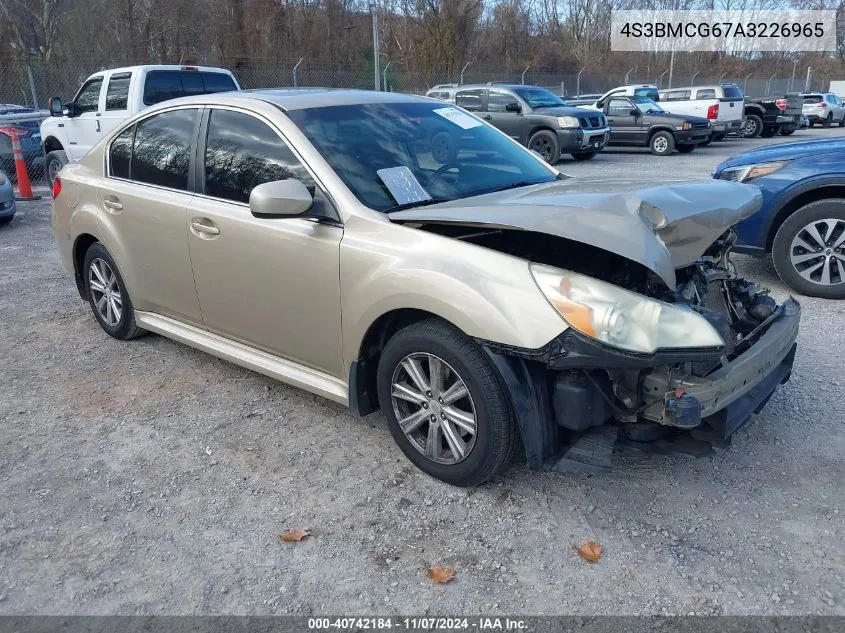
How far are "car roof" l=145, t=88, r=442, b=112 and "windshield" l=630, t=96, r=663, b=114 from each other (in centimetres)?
1688

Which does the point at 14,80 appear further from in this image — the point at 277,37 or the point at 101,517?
the point at 101,517

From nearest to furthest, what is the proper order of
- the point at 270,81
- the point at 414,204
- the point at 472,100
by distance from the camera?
1. the point at 414,204
2. the point at 472,100
3. the point at 270,81

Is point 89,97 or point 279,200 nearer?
point 279,200

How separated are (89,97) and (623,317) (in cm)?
1174

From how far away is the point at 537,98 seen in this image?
17359mm

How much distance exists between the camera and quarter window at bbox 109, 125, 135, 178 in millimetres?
4727

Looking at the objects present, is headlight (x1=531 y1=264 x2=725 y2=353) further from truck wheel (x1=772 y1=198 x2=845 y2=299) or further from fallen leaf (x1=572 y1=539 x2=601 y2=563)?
truck wheel (x1=772 y1=198 x2=845 y2=299)

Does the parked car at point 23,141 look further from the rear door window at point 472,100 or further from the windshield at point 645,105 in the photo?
the windshield at point 645,105

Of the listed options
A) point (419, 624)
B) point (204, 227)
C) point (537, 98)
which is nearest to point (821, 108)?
point (537, 98)

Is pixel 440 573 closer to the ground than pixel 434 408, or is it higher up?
closer to the ground

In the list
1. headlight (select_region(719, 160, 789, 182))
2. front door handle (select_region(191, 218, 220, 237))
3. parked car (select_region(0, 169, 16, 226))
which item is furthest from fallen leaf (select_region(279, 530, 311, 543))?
parked car (select_region(0, 169, 16, 226))

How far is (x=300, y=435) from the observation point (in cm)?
381

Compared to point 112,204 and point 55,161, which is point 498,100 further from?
point 112,204

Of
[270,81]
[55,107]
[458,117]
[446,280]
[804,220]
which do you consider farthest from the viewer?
[270,81]
